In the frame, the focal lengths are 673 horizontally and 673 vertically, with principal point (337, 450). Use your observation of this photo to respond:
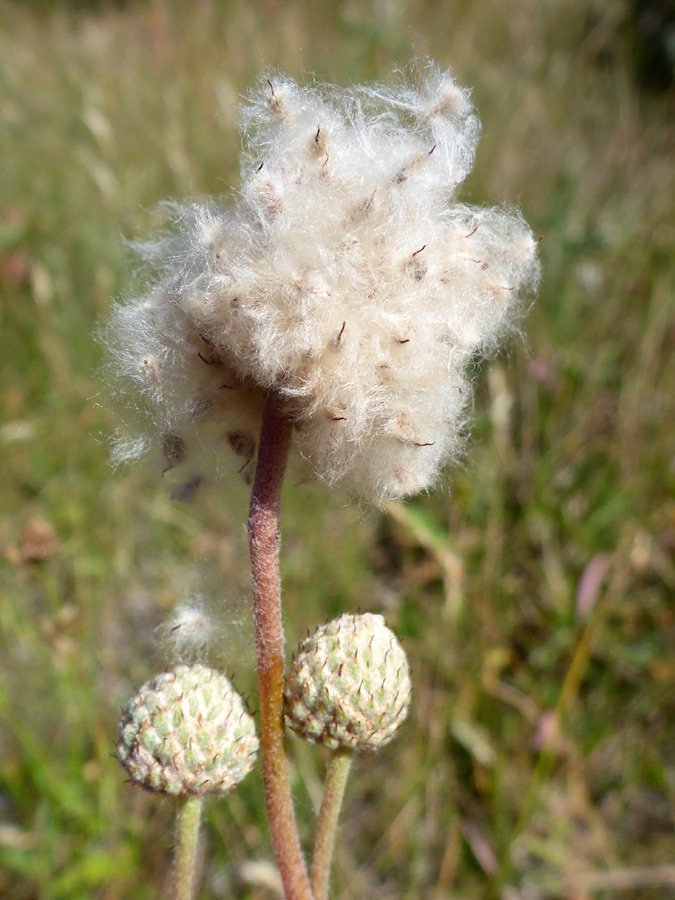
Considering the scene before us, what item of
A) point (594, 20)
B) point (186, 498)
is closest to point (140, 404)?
point (186, 498)


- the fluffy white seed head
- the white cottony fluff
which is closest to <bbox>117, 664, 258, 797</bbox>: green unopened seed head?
the fluffy white seed head

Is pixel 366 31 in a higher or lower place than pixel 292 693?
higher

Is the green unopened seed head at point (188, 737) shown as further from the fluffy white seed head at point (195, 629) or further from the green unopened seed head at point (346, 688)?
the fluffy white seed head at point (195, 629)

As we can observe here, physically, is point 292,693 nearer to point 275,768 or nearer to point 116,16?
A: point 275,768

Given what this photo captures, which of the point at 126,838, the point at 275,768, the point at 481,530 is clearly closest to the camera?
the point at 275,768

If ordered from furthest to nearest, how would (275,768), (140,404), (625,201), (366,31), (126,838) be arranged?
(366,31), (625,201), (126,838), (140,404), (275,768)

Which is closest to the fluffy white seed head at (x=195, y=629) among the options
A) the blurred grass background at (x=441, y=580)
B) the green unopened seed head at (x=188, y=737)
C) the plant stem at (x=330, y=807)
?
the blurred grass background at (x=441, y=580)
